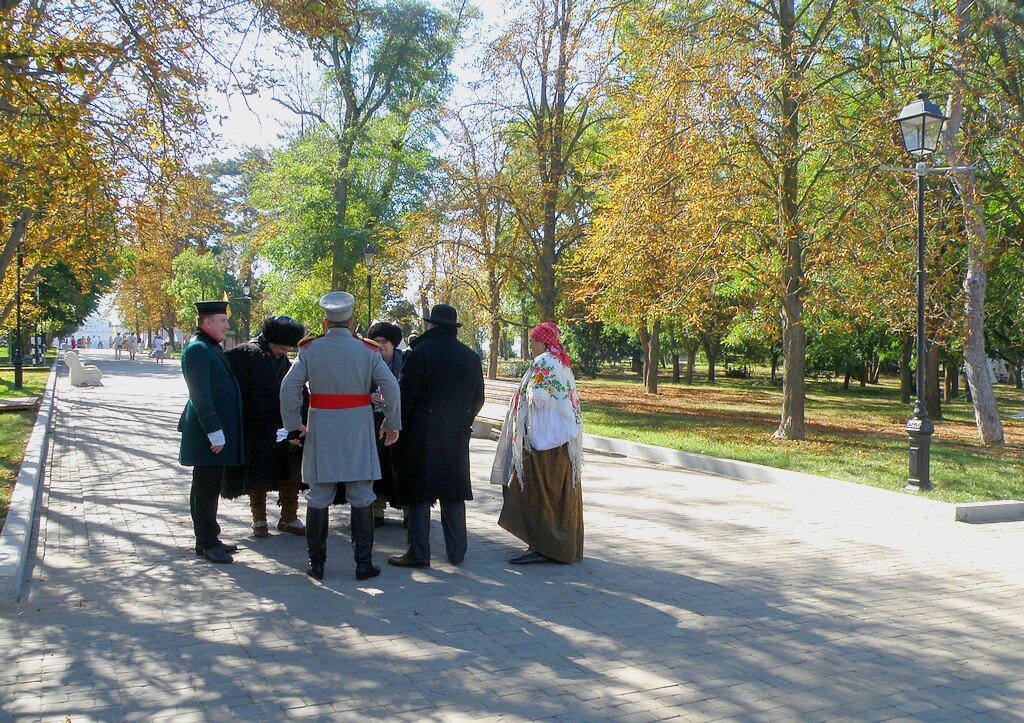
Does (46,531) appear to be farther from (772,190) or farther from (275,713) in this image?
(772,190)

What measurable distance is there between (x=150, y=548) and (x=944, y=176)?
1485 cm

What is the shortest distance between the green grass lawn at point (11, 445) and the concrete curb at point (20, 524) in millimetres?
149

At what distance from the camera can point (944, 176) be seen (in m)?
16.6

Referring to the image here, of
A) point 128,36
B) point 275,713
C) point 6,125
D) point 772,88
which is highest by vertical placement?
point 772,88

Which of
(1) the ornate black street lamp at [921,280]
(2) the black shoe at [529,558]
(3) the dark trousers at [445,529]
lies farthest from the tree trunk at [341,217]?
(2) the black shoe at [529,558]

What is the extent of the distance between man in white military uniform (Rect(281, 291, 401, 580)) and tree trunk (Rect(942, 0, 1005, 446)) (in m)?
12.6

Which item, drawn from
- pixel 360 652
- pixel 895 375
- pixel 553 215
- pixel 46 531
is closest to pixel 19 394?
pixel 553 215

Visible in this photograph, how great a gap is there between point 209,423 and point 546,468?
2.51 m

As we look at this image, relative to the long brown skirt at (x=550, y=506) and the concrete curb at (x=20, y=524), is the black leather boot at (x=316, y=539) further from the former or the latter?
the concrete curb at (x=20, y=524)

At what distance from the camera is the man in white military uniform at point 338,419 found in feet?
20.9

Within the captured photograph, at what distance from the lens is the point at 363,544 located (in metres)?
6.52

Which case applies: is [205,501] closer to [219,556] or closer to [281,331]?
[219,556]

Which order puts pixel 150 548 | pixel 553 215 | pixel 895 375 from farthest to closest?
pixel 895 375
pixel 553 215
pixel 150 548

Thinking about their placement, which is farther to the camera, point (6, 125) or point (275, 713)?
point (6, 125)
